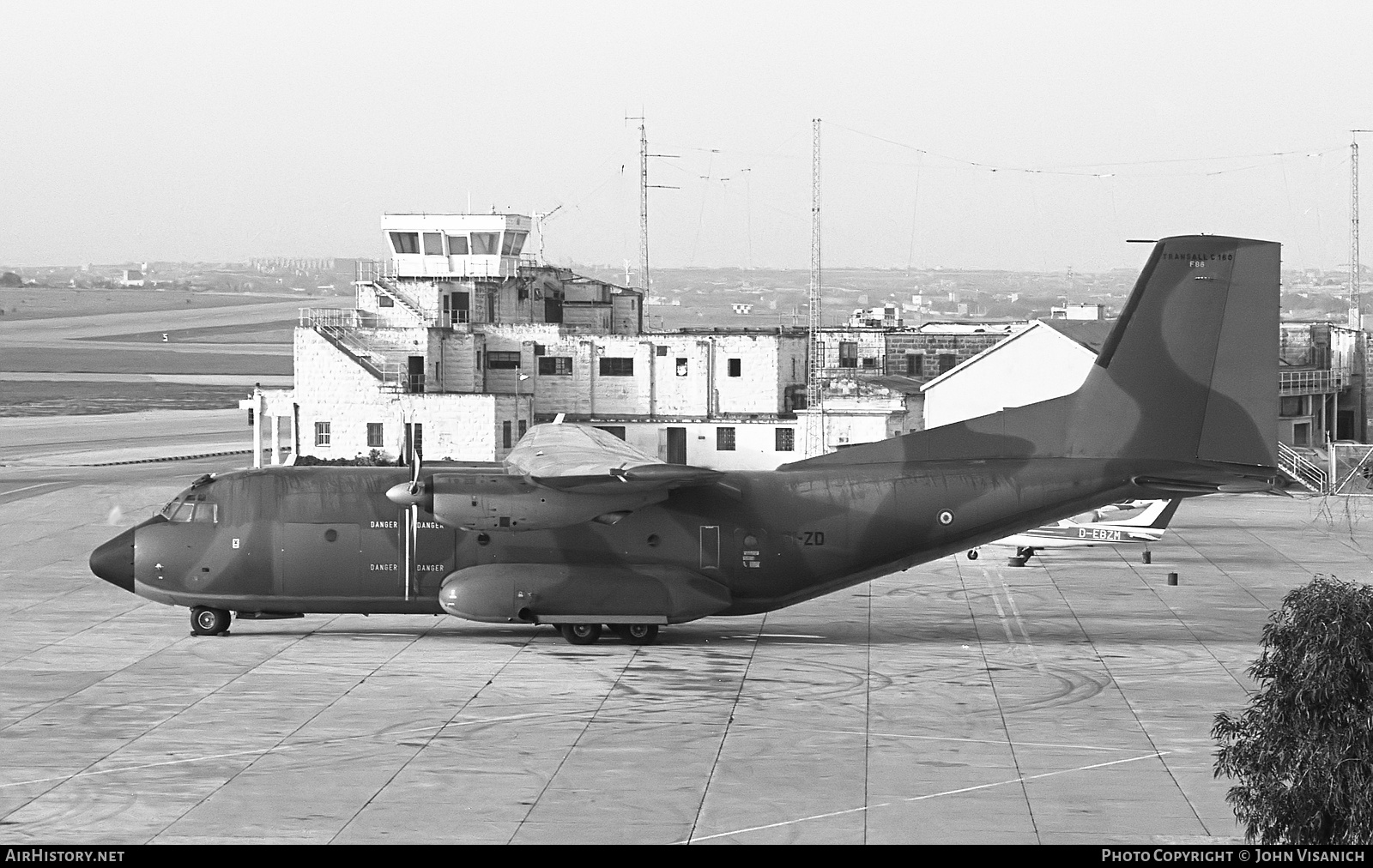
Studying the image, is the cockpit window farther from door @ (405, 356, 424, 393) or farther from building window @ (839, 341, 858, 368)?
building window @ (839, 341, 858, 368)

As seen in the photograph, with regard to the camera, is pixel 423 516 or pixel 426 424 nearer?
pixel 423 516

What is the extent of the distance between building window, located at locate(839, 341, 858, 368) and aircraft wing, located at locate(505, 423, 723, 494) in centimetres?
4614

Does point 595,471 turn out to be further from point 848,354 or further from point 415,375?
point 848,354

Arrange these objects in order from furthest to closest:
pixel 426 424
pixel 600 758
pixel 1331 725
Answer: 1. pixel 426 424
2. pixel 600 758
3. pixel 1331 725

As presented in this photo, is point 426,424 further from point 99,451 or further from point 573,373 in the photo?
point 99,451

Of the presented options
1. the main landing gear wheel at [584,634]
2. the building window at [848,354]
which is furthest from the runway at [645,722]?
the building window at [848,354]

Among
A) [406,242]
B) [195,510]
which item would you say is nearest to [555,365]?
[406,242]

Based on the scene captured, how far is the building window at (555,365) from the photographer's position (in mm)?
68375

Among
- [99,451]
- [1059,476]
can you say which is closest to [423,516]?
[1059,476]

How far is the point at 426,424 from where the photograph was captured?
6369cm

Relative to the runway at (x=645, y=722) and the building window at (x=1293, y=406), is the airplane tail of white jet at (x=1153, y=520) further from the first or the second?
the building window at (x=1293, y=406)

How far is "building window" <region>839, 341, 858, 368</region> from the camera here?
249 ft
